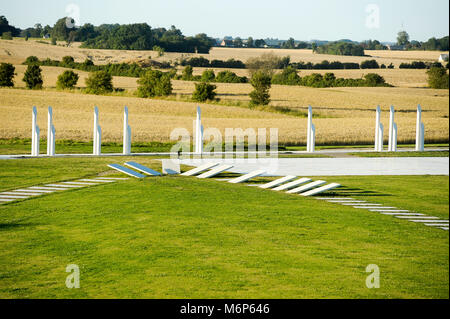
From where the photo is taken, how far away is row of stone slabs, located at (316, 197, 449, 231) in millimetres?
11109

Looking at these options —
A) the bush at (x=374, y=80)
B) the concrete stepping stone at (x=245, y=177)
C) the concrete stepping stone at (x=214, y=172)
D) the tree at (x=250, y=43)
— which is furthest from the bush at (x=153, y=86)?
the tree at (x=250, y=43)

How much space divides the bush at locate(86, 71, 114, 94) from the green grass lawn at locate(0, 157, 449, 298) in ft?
115

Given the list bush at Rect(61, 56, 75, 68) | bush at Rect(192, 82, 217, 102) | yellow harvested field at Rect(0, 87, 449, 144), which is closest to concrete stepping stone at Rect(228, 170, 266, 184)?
yellow harvested field at Rect(0, 87, 449, 144)

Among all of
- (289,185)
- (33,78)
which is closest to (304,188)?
(289,185)

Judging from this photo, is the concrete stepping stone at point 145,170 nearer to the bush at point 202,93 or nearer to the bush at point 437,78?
the bush at point 202,93

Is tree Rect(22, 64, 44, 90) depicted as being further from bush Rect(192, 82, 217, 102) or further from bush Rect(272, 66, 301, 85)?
bush Rect(272, 66, 301, 85)

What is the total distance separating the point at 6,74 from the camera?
50.6 m

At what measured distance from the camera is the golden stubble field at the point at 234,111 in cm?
2883

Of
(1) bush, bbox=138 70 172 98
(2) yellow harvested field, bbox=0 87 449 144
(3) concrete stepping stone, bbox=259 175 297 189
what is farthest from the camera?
(1) bush, bbox=138 70 172 98

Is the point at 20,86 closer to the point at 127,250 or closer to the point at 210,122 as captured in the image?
the point at 210,122
